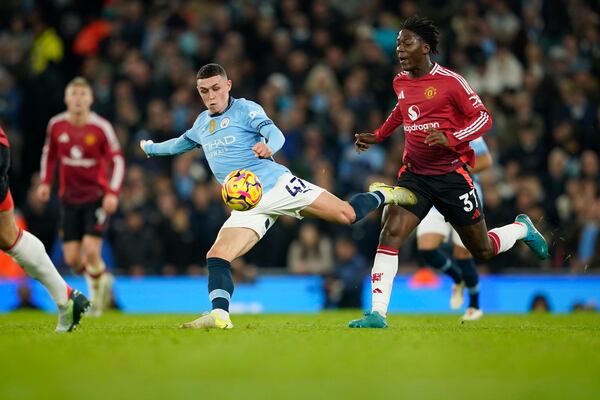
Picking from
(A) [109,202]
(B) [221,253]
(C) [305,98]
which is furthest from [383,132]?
(C) [305,98]

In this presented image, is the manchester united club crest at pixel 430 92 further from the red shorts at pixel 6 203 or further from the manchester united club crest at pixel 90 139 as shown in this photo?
the manchester united club crest at pixel 90 139

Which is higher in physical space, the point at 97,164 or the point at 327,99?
the point at 327,99

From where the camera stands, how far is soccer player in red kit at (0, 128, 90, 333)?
7.49 m

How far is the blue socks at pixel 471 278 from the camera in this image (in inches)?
447

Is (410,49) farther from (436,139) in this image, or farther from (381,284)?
(381,284)

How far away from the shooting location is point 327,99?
18.5m

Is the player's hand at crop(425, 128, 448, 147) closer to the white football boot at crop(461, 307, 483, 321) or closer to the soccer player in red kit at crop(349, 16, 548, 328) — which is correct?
the soccer player in red kit at crop(349, 16, 548, 328)

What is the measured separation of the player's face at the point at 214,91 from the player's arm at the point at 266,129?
24 centimetres

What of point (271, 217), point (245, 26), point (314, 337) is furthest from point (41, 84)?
point (314, 337)

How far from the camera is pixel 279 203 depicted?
28.5 ft

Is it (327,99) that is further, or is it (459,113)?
(327,99)

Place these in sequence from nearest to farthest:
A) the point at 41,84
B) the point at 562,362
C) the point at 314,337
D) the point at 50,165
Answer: the point at 562,362 < the point at 314,337 < the point at 50,165 < the point at 41,84

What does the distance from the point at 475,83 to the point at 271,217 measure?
10561 mm

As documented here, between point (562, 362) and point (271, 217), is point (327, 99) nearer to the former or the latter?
point (271, 217)
